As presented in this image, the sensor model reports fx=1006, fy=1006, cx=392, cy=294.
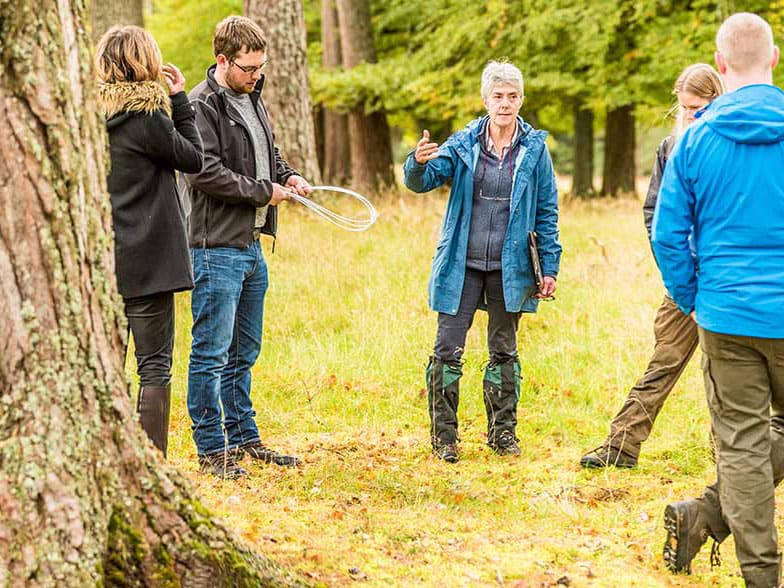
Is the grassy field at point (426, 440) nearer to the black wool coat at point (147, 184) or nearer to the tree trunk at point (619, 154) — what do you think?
the black wool coat at point (147, 184)

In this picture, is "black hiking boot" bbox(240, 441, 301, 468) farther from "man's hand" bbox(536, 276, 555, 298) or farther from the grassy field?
"man's hand" bbox(536, 276, 555, 298)

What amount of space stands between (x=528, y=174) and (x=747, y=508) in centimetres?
245

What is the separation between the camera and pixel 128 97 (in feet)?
14.6

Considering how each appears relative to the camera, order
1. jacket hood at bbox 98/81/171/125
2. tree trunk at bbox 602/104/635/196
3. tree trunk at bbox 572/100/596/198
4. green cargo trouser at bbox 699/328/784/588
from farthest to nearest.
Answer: tree trunk at bbox 572/100/596/198
tree trunk at bbox 602/104/635/196
jacket hood at bbox 98/81/171/125
green cargo trouser at bbox 699/328/784/588

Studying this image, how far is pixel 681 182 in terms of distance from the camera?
12.7 feet

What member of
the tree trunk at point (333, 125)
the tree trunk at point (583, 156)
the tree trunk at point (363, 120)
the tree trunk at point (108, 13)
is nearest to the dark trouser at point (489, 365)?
the tree trunk at point (108, 13)

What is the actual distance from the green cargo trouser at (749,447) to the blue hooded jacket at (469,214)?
1917 mm

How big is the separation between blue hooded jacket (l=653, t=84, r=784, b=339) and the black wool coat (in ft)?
7.30

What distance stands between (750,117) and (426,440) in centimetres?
320

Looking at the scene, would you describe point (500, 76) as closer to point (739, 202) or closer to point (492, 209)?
point (492, 209)

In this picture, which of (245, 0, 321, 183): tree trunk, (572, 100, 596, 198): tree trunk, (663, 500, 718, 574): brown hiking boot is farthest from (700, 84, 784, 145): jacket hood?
(572, 100, 596, 198): tree trunk

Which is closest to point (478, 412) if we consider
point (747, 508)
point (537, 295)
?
point (537, 295)

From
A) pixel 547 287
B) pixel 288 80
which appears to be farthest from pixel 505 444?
pixel 288 80

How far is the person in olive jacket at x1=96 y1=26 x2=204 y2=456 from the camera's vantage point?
177 inches
